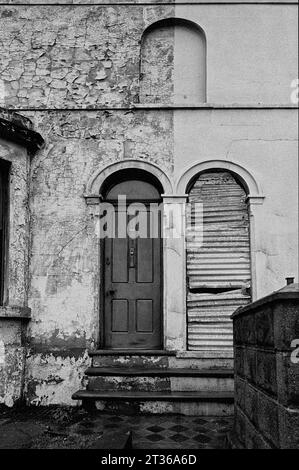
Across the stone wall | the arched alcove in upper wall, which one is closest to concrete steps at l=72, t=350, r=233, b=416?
the stone wall

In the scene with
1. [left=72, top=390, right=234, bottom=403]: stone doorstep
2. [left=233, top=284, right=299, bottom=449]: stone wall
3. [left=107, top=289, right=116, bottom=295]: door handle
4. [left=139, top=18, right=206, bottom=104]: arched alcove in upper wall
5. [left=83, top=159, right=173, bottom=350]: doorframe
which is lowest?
[left=72, top=390, right=234, bottom=403]: stone doorstep

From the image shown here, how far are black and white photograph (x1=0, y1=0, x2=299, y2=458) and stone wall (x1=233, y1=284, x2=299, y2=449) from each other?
230cm

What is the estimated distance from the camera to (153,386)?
247 inches

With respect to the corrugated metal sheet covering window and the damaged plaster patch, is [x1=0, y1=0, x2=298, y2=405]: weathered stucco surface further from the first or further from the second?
the corrugated metal sheet covering window

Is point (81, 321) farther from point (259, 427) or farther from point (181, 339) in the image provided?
point (259, 427)

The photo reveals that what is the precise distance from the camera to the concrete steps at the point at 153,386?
19.2ft

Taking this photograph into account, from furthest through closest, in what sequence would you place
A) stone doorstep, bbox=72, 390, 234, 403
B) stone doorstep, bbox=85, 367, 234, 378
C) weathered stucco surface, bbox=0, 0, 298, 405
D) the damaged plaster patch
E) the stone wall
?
1. weathered stucco surface, bbox=0, 0, 298, 405
2. the damaged plaster patch
3. stone doorstep, bbox=85, 367, 234, 378
4. stone doorstep, bbox=72, 390, 234, 403
5. the stone wall

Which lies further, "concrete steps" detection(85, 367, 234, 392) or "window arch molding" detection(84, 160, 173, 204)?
"window arch molding" detection(84, 160, 173, 204)

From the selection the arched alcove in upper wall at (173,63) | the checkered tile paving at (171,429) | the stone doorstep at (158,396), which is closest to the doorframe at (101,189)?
the stone doorstep at (158,396)

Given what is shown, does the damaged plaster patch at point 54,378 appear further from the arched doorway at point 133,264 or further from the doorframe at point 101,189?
the arched doorway at point 133,264

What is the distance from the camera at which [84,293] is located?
22.2ft

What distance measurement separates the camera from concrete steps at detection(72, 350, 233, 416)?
19.2 ft

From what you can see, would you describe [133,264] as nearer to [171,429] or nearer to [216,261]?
[216,261]

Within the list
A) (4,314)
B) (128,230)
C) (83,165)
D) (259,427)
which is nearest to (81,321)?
(4,314)
